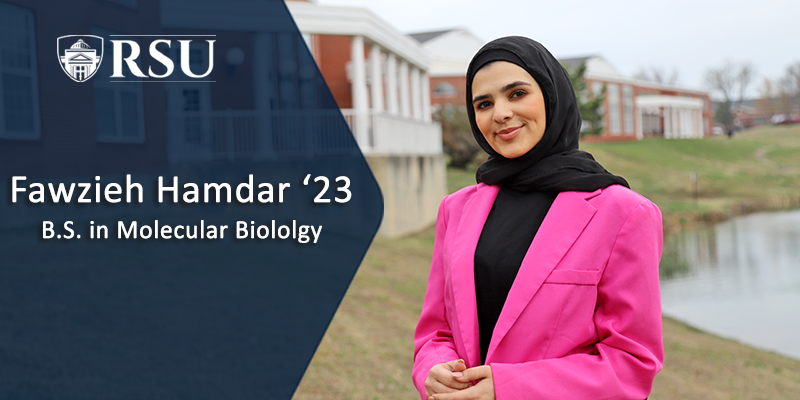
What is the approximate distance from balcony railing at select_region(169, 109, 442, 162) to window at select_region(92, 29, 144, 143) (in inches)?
27.2

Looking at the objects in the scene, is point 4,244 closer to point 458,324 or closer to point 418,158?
point 458,324

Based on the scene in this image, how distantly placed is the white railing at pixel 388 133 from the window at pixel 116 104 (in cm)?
411

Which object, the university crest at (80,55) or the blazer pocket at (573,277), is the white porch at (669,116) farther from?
the blazer pocket at (573,277)

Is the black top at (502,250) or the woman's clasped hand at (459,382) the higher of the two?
the black top at (502,250)

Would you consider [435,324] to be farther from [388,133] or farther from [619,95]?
[619,95]

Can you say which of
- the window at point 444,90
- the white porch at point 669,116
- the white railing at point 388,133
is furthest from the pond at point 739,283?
the white porch at point 669,116

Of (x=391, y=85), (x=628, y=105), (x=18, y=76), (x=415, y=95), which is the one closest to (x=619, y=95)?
(x=628, y=105)

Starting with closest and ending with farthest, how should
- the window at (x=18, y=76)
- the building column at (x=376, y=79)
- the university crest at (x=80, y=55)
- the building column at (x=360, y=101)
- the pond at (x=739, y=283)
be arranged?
the window at (x=18, y=76) < the university crest at (x=80, y=55) < the pond at (x=739, y=283) < the building column at (x=360, y=101) < the building column at (x=376, y=79)

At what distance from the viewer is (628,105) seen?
49.1 meters

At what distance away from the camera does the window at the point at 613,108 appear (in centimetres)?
4716

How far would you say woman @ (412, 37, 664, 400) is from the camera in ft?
5.30

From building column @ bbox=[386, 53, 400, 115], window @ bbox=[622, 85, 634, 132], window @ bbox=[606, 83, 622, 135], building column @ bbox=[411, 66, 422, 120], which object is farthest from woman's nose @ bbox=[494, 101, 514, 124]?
window @ bbox=[622, 85, 634, 132]

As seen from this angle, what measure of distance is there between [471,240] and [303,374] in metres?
4.51
